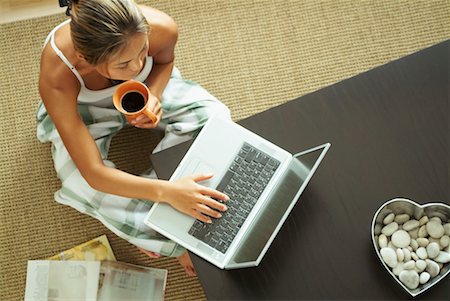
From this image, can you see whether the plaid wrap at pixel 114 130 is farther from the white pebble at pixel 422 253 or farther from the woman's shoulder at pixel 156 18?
the white pebble at pixel 422 253

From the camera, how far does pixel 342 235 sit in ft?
3.60

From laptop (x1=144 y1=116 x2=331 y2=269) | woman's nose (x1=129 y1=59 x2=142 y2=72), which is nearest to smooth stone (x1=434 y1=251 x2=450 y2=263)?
laptop (x1=144 y1=116 x2=331 y2=269)

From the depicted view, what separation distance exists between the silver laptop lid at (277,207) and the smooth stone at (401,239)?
195 mm

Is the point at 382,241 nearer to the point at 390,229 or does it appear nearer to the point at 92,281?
the point at 390,229

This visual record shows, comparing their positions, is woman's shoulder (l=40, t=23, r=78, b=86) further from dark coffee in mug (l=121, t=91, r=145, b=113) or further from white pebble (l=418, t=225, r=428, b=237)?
white pebble (l=418, t=225, r=428, b=237)

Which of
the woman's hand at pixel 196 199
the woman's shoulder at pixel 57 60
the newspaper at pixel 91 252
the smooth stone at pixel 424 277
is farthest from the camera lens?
the newspaper at pixel 91 252

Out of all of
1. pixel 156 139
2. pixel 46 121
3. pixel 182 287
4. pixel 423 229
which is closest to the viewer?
pixel 423 229

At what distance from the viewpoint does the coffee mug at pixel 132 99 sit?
1.11 metres

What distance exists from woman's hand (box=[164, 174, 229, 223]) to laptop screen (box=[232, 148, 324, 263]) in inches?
3.1

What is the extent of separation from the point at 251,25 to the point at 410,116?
801 mm

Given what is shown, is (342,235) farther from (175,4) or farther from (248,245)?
(175,4)

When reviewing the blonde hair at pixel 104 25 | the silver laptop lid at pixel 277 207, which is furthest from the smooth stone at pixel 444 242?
the blonde hair at pixel 104 25

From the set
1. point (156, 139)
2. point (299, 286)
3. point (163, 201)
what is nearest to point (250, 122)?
point (163, 201)

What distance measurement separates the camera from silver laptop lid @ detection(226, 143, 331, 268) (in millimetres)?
1060
